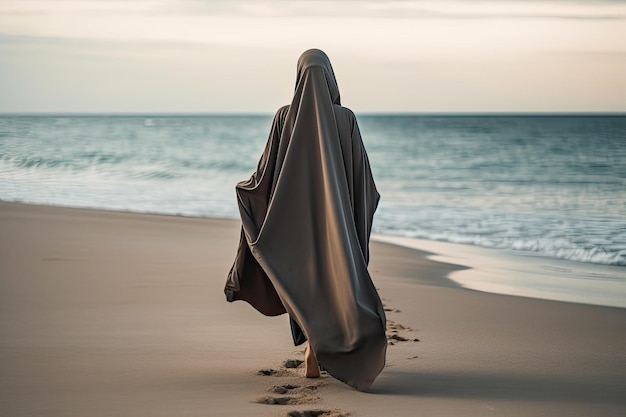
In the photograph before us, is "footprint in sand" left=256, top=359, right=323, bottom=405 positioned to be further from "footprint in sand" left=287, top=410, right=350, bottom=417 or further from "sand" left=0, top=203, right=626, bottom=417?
"footprint in sand" left=287, top=410, right=350, bottom=417

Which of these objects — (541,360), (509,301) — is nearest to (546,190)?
(509,301)

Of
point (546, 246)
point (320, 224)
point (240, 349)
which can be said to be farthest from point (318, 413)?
point (546, 246)

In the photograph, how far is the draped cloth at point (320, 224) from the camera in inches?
195

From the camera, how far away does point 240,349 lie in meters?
6.04

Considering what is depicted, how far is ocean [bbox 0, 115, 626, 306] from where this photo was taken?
45.7 feet

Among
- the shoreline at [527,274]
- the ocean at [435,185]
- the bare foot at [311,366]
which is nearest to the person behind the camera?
the bare foot at [311,366]

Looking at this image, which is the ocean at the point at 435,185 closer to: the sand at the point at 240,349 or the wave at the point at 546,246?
the wave at the point at 546,246

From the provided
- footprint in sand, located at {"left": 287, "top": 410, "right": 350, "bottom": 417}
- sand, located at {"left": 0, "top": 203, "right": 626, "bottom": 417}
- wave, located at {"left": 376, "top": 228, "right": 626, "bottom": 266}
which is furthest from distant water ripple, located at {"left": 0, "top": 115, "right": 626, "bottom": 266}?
footprint in sand, located at {"left": 287, "top": 410, "right": 350, "bottom": 417}

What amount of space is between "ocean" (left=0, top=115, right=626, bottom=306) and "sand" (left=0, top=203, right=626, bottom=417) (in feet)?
11.4

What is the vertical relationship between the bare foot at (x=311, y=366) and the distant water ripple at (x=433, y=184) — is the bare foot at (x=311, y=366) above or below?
below

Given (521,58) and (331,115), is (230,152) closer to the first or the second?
(521,58)

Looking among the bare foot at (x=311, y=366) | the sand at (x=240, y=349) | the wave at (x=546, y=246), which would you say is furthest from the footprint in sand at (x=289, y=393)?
the wave at (x=546, y=246)

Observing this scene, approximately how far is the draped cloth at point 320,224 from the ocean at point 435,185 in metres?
5.73

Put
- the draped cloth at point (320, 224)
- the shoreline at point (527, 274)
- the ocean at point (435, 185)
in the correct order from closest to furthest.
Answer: the draped cloth at point (320, 224) → the shoreline at point (527, 274) → the ocean at point (435, 185)
